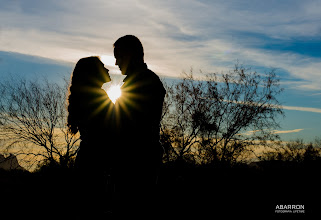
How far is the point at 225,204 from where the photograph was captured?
392 inches

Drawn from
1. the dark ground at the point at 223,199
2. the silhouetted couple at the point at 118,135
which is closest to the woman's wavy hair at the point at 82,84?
the silhouetted couple at the point at 118,135

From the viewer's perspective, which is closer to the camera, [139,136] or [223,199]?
[139,136]

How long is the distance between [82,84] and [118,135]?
0.78m

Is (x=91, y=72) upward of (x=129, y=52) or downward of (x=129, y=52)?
downward

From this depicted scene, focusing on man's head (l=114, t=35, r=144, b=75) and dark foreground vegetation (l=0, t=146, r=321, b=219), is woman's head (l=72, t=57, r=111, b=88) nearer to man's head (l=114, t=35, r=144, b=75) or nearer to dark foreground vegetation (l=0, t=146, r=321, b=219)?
man's head (l=114, t=35, r=144, b=75)

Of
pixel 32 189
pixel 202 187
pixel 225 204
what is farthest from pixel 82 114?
pixel 32 189

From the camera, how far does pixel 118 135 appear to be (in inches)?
111

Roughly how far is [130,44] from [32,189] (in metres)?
16.4

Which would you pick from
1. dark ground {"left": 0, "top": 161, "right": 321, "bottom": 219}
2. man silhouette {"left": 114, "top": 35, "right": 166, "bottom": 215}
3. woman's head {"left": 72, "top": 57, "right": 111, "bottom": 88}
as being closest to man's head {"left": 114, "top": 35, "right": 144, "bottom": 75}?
man silhouette {"left": 114, "top": 35, "right": 166, "bottom": 215}

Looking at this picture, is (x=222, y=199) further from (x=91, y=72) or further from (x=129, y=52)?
(x=91, y=72)

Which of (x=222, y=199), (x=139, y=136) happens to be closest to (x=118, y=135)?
(x=139, y=136)

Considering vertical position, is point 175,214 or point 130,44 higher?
point 130,44

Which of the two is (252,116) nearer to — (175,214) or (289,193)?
Answer: (289,193)

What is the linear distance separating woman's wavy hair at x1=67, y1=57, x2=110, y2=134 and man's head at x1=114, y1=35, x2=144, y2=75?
279 mm
